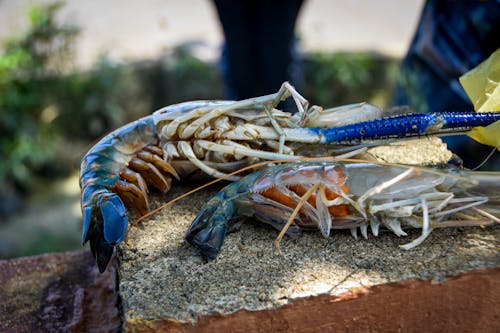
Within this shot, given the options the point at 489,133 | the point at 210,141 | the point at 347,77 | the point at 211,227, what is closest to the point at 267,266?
the point at 211,227

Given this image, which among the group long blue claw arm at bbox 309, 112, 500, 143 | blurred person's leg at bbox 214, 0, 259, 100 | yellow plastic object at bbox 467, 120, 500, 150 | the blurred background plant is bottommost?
the blurred background plant

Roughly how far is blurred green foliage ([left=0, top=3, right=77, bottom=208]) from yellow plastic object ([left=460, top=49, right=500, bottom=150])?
3912mm

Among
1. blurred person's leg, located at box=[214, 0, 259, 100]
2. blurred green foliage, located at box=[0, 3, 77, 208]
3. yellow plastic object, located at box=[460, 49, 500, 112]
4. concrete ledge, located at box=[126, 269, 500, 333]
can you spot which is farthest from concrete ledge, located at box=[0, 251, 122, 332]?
blurred green foliage, located at box=[0, 3, 77, 208]

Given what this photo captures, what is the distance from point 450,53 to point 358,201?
5.32ft

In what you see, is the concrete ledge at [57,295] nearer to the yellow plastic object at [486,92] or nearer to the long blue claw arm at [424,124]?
the long blue claw arm at [424,124]

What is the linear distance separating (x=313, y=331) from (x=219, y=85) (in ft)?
13.9

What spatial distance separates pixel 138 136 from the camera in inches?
92.1

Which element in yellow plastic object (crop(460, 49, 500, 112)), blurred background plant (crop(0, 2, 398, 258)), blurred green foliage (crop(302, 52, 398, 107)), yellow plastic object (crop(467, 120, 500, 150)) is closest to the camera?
yellow plastic object (crop(467, 120, 500, 150))

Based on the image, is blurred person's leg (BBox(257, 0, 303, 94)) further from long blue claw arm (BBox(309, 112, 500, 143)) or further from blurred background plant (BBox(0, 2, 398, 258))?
long blue claw arm (BBox(309, 112, 500, 143))

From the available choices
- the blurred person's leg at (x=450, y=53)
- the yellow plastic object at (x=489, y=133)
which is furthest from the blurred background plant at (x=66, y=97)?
the yellow plastic object at (x=489, y=133)

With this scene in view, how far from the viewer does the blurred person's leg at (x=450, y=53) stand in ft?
9.55

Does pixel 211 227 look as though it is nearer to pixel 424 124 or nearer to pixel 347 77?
pixel 424 124

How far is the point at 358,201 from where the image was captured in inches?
73.2

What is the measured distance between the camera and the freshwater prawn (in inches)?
84.0
